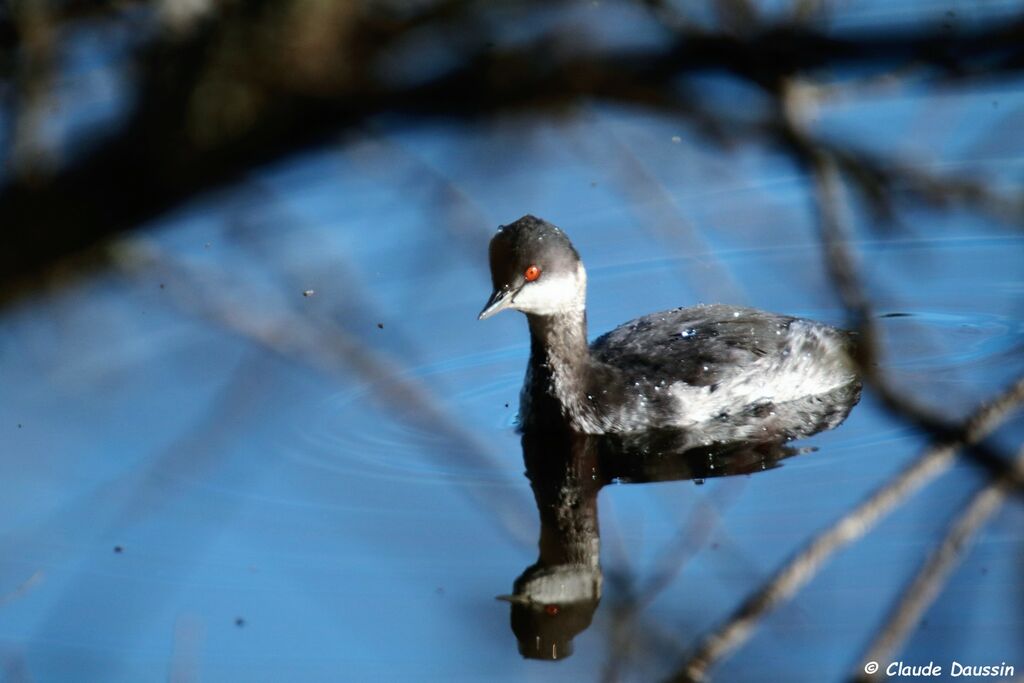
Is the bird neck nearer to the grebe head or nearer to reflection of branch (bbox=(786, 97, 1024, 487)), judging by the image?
the grebe head

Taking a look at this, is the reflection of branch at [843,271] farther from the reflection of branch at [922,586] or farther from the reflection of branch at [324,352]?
the reflection of branch at [324,352]

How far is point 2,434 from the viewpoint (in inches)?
220

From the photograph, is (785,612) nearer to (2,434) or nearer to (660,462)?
(660,462)

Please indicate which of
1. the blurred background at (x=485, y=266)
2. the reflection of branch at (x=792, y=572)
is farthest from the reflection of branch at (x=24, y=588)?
the reflection of branch at (x=792, y=572)

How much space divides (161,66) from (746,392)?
336 cm

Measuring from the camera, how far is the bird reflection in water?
13.9 ft

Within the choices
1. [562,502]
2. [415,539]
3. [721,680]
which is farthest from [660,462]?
[721,680]

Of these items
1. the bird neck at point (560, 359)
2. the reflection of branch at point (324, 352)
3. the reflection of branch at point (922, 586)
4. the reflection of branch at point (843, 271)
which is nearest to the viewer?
the reflection of branch at point (922, 586)

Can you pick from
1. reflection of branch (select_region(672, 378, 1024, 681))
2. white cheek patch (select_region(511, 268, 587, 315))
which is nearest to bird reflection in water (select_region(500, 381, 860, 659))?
white cheek patch (select_region(511, 268, 587, 315))

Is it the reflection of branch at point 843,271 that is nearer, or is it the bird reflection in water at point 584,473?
the reflection of branch at point 843,271

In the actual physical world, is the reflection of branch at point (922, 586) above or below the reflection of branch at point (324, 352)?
above

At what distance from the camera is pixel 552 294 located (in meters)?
5.64

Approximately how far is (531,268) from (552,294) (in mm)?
190

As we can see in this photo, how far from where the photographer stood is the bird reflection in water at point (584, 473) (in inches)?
167
